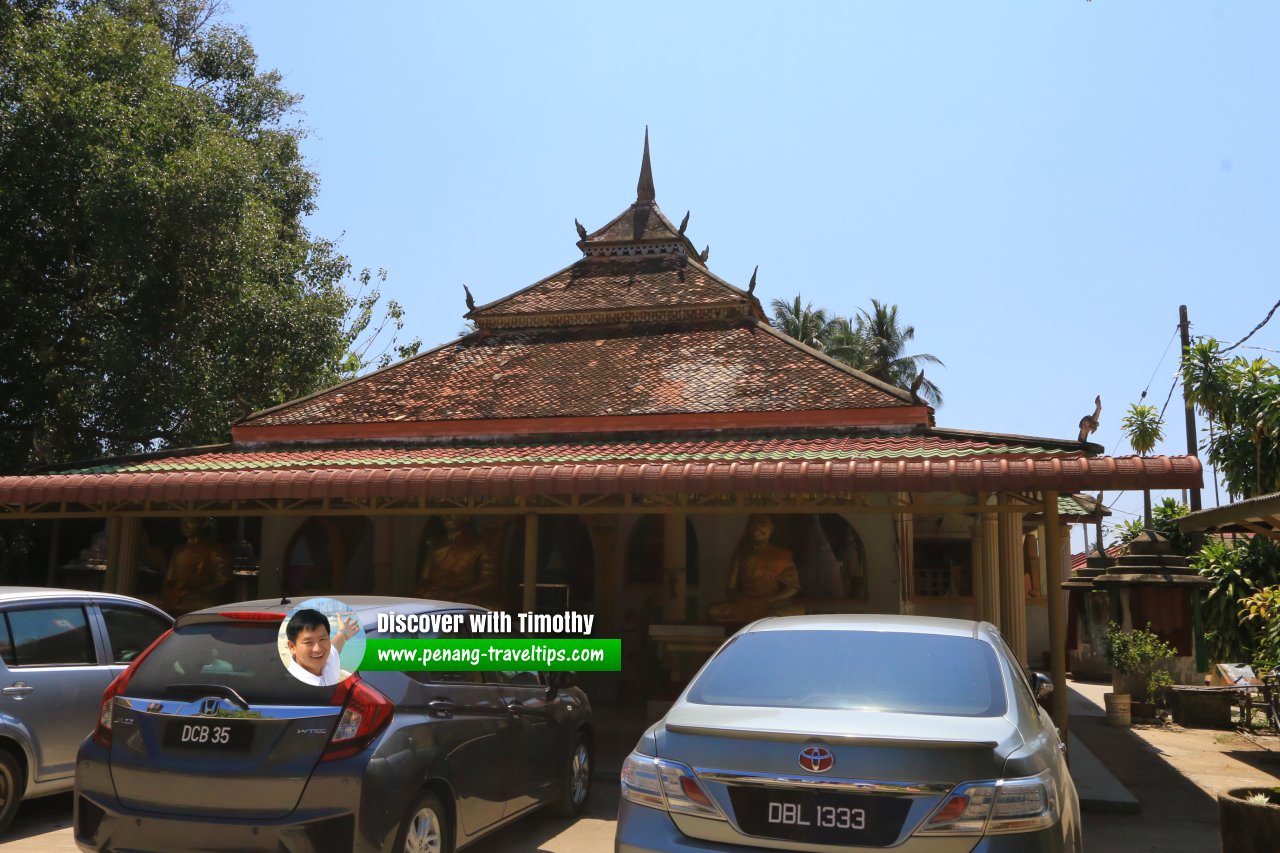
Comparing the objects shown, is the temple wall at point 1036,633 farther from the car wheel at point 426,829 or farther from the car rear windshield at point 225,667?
the car rear windshield at point 225,667

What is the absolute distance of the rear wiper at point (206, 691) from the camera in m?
4.66

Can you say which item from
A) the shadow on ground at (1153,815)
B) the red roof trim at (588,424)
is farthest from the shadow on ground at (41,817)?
the red roof trim at (588,424)

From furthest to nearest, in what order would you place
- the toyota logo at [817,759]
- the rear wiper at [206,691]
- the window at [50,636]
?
the window at [50,636] < the rear wiper at [206,691] < the toyota logo at [817,759]

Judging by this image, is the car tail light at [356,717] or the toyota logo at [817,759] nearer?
the toyota logo at [817,759]

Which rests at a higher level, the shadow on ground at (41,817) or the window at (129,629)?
the window at (129,629)

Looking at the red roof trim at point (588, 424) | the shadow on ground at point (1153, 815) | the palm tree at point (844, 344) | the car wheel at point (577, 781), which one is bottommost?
the shadow on ground at point (1153, 815)

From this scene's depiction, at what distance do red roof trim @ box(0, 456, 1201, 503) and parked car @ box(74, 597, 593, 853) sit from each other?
3.95 meters

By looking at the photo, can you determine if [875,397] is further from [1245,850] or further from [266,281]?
[266,281]

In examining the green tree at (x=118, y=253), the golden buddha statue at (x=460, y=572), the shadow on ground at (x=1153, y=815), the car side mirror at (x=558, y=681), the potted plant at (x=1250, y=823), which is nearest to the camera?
the potted plant at (x=1250, y=823)

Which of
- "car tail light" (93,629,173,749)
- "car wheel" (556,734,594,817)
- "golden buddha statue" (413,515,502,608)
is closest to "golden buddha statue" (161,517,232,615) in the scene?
"golden buddha statue" (413,515,502,608)

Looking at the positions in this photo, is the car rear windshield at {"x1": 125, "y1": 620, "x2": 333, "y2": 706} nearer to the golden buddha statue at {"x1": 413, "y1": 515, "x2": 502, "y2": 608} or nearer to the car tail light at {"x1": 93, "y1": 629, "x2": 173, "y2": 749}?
the car tail light at {"x1": 93, "y1": 629, "x2": 173, "y2": 749}

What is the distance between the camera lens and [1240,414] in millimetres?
19344

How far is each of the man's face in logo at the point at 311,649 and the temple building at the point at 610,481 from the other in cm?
445

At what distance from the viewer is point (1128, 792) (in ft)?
26.6
